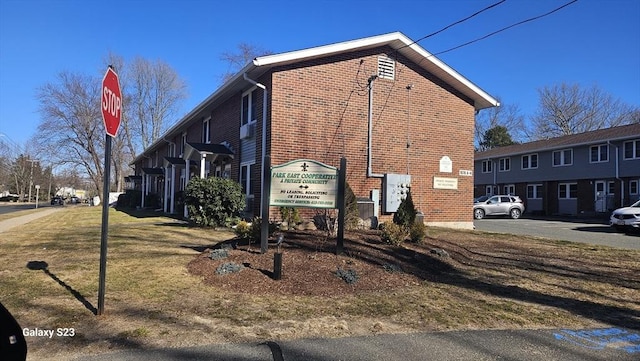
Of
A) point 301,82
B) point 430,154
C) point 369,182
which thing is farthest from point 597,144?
point 301,82

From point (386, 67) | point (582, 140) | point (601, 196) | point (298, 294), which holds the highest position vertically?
point (386, 67)

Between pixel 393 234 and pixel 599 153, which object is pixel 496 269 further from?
pixel 599 153

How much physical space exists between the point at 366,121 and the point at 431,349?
39.1ft

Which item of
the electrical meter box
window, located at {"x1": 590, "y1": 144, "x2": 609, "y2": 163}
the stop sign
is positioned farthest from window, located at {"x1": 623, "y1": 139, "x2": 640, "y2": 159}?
the stop sign

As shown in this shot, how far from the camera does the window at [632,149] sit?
90.7 ft

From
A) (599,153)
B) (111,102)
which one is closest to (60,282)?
(111,102)

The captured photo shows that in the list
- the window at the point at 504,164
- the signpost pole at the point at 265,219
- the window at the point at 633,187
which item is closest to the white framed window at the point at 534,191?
the window at the point at 504,164

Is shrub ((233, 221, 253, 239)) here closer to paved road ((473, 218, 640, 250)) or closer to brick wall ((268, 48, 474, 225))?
brick wall ((268, 48, 474, 225))

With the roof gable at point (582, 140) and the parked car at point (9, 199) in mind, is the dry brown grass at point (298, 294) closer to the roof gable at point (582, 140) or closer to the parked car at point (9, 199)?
the roof gable at point (582, 140)

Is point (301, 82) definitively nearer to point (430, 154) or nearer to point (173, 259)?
point (430, 154)

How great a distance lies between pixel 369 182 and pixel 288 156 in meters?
3.13

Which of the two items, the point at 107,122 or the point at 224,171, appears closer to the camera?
the point at 107,122

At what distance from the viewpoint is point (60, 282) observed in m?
6.71

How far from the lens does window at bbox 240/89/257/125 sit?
16.0 m
